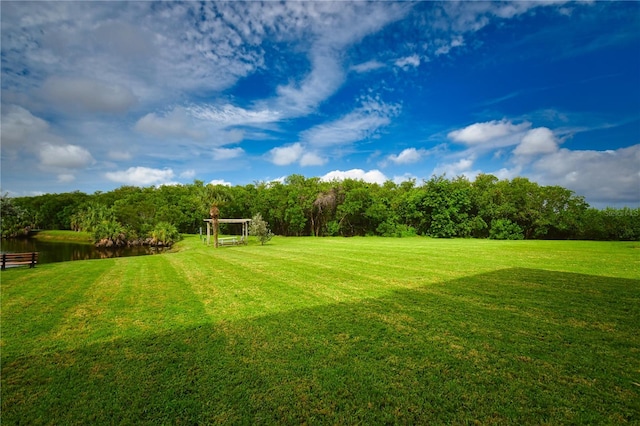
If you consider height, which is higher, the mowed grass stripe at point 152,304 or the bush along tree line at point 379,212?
the bush along tree line at point 379,212

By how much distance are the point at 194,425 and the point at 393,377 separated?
8.81ft

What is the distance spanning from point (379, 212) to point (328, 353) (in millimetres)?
44293

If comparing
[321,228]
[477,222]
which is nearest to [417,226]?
[477,222]

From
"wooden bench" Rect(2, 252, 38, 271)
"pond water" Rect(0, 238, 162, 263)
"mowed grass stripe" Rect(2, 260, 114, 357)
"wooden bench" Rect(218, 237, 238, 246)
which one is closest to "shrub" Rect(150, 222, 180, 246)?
"pond water" Rect(0, 238, 162, 263)

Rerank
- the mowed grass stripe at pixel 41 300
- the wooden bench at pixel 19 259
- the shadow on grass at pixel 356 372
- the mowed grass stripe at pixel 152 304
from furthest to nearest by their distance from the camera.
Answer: the wooden bench at pixel 19 259 < the mowed grass stripe at pixel 152 304 < the mowed grass stripe at pixel 41 300 < the shadow on grass at pixel 356 372

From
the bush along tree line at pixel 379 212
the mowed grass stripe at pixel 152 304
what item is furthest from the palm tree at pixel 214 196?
the mowed grass stripe at pixel 152 304

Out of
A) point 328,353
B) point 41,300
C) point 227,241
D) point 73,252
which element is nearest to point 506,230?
point 227,241

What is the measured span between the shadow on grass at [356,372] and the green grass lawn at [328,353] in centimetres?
2

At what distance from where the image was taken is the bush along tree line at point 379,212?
38356 millimetres

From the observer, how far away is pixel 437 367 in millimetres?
4398

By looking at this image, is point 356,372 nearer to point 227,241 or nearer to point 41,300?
point 41,300

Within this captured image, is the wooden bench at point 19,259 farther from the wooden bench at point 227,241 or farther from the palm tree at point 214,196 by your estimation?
the palm tree at point 214,196

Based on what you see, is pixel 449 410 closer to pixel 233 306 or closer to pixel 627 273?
pixel 233 306

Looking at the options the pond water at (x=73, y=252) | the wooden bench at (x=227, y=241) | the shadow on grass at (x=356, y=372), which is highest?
the wooden bench at (x=227, y=241)
